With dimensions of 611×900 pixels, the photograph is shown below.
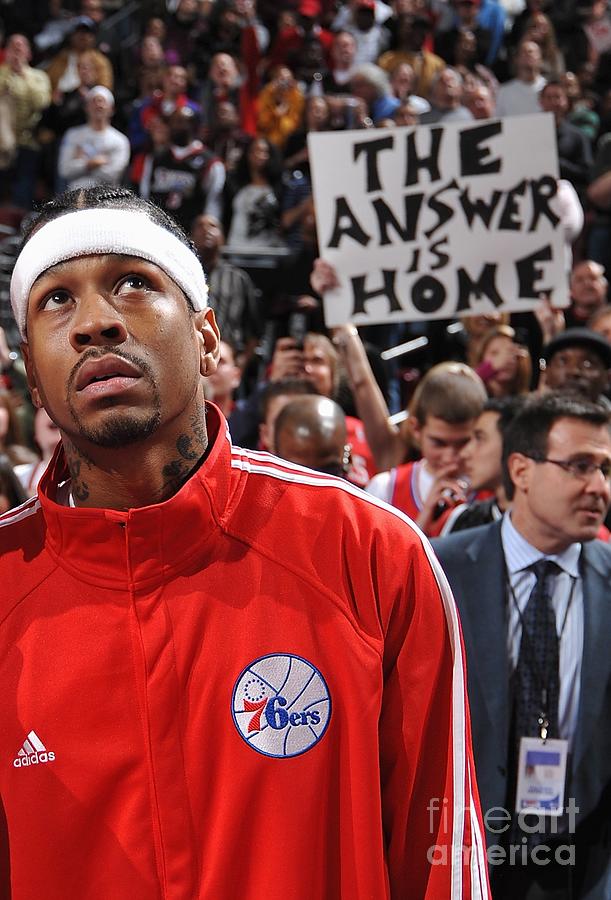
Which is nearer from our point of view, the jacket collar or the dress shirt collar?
the jacket collar

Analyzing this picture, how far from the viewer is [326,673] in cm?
172

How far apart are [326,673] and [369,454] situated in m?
4.51

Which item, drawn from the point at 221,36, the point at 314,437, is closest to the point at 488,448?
the point at 314,437

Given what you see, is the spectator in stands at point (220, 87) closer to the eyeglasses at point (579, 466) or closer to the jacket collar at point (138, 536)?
the eyeglasses at point (579, 466)

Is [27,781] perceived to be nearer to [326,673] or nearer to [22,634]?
[22,634]

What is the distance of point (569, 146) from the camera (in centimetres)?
1034

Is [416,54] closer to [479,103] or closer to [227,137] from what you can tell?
[227,137]

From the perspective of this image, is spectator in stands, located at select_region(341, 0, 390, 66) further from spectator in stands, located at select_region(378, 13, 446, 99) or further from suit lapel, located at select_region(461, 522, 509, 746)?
suit lapel, located at select_region(461, 522, 509, 746)

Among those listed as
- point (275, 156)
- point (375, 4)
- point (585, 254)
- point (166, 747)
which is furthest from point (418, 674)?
point (375, 4)

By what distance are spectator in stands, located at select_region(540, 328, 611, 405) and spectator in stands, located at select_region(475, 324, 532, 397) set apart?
86 cm

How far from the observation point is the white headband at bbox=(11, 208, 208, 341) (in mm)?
1800

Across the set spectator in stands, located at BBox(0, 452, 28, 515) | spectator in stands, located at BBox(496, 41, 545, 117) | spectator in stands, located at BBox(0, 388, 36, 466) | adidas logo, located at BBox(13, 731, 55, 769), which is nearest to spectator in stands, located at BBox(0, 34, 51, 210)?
spectator in stands, located at BBox(496, 41, 545, 117)

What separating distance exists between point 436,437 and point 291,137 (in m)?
6.49

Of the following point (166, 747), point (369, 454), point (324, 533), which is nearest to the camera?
point (166, 747)
